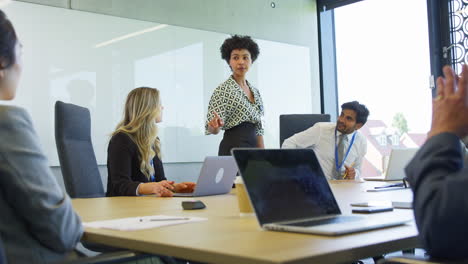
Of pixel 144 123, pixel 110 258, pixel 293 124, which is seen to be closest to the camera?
pixel 110 258

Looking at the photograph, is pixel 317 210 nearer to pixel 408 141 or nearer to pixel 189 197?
pixel 189 197

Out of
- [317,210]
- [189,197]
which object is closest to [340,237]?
[317,210]

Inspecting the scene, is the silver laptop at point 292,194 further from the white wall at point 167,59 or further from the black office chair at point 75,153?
the white wall at point 167,59

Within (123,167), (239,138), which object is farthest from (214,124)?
(123,167)

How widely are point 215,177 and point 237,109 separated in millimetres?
1513

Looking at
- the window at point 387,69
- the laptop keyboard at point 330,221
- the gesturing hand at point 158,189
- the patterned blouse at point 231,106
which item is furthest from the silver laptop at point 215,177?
the window at point 387,69

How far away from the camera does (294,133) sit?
420 centimetres

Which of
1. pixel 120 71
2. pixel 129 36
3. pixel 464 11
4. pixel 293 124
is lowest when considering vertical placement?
pixel 293 124

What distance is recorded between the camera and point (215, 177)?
2346mm

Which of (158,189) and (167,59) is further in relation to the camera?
(167,59)

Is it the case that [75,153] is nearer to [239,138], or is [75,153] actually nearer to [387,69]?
[239,138]

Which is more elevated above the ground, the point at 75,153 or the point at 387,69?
the point at 387,69

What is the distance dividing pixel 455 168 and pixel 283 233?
1.24 ft

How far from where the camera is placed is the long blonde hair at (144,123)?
2664 mm
